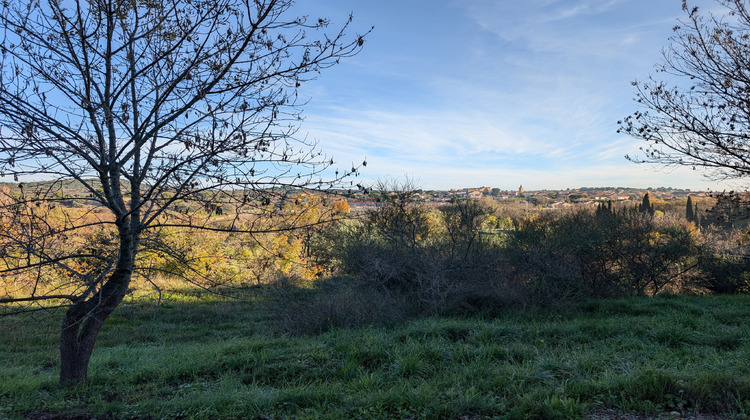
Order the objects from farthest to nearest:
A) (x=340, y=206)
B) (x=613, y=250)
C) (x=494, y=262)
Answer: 1. (x=613, y=250)
2. (x=494, y=262)
3. (x=340, y=206)

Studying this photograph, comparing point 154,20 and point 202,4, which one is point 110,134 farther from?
point 202,4

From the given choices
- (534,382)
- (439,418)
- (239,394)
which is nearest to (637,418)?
(534,382)

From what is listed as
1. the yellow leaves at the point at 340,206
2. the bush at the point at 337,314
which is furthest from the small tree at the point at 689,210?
the yellow leaves at the point at 340,206

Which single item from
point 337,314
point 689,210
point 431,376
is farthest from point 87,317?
point 689,210

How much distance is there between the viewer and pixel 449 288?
34.4 ft

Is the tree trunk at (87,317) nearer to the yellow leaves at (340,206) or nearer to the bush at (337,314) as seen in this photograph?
the yellow leaves at (340,206)

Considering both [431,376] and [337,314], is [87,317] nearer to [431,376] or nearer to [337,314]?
[431,376]

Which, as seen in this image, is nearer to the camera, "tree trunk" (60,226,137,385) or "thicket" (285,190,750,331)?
"tree trunk" (60,226,137,385)

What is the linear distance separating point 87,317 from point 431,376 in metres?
4.33

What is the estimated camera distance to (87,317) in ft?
16.4

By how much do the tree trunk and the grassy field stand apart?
22 cm

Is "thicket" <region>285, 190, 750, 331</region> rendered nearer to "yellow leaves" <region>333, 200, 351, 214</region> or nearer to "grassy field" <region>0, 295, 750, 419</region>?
"grassy field" <region>0, 295, 750, 419</region>

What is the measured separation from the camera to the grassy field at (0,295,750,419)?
3.94 m

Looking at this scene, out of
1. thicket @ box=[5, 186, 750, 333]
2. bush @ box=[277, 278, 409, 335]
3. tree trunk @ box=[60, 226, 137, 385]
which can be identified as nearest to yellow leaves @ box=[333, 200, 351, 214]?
tree trunk @ box=[60, 226, 137, 385]
